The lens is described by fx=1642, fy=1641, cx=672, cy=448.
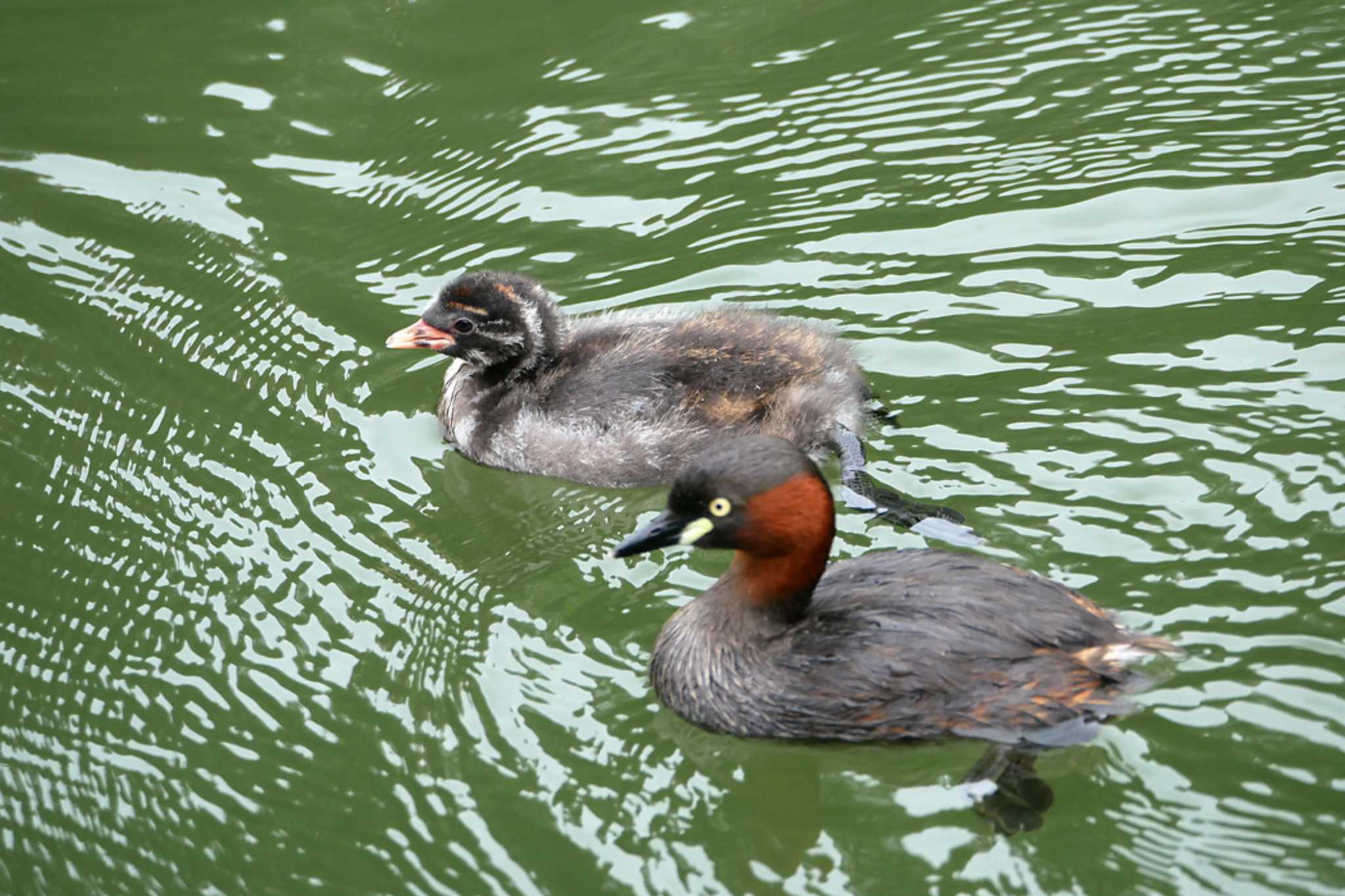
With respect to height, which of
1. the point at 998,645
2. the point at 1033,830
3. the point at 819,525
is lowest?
the point at 1033,830

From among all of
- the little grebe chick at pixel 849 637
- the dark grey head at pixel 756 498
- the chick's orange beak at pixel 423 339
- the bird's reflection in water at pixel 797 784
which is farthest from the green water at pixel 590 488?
the dark grey head at pixel 756 498

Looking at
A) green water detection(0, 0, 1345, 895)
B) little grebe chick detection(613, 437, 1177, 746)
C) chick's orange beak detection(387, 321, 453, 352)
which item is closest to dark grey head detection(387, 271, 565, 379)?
chick's orange beak detection(387, 321, 453, 352)

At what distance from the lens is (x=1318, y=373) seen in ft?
21.2

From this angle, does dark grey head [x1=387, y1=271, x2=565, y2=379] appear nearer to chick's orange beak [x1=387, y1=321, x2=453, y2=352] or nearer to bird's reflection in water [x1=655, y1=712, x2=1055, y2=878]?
chick's orange beak [x1=387, y1=321, x2=453, y2=352]

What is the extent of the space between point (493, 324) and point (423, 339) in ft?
1.05

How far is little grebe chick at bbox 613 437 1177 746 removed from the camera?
5.10m

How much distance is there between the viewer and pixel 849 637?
17.3 feet

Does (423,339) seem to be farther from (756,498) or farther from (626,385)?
(756,498)

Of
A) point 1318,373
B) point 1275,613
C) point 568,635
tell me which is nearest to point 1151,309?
point 1318,373

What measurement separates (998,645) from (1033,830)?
58cm

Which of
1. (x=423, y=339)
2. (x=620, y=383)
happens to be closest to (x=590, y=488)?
(x=620, y=383)

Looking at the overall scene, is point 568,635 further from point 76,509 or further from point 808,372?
point 76,509

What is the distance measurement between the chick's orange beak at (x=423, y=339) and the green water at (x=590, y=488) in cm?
46

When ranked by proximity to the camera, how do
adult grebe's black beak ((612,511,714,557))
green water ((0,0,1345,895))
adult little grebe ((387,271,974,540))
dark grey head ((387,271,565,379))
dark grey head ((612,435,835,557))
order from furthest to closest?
dark grey head ((387,271,565,379)) < adult little grebe ((387,271,974,540)) < adult grebe's black beak ((612,511,714,557)) < dark grey head ((612,435,835,557)) < green water ((0,0,1345,895))
